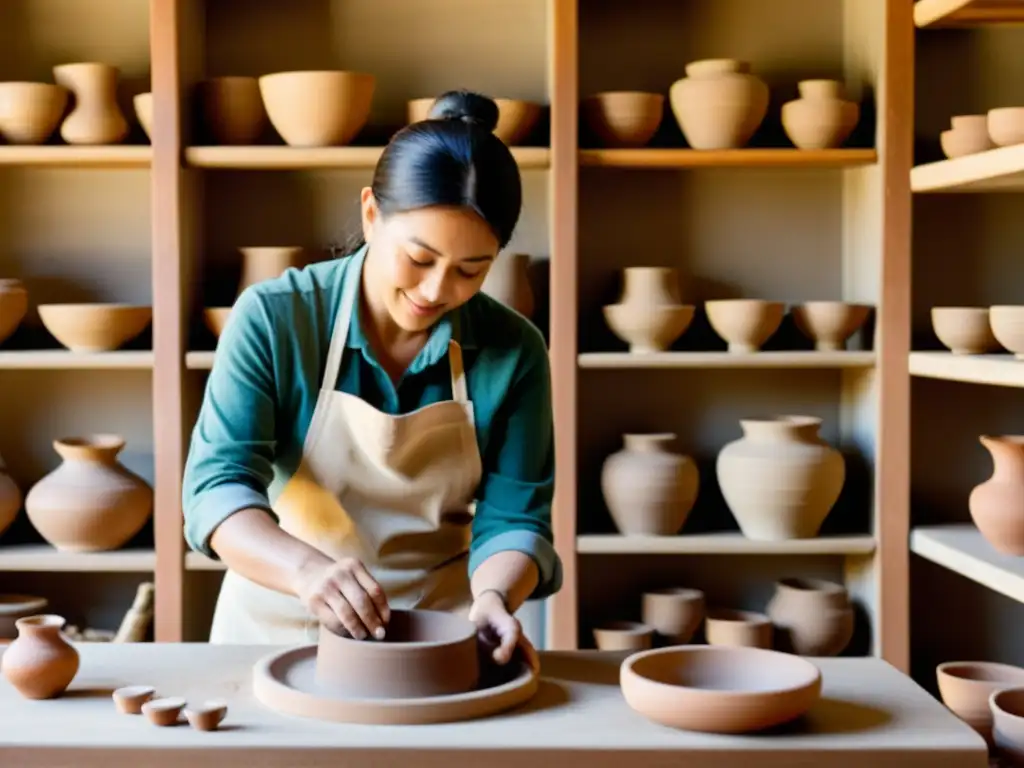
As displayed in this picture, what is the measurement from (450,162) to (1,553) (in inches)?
93.3

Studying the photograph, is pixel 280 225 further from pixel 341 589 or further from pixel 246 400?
pixel 341 589

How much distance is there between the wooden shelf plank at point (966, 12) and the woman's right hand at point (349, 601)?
2385mm

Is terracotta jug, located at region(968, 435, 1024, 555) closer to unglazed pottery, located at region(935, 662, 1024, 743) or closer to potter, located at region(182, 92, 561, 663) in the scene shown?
unglazed pottery, located at region(935, 662, 1024, 743)

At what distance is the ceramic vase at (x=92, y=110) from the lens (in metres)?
3.75

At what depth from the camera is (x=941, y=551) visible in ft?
11.5

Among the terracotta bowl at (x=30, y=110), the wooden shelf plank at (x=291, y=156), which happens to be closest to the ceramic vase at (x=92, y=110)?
the terracotta bowl at (x=30, y=110)

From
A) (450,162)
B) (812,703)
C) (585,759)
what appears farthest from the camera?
(450,162)

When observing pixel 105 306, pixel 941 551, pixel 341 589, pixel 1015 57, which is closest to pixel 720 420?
pixel 941 551

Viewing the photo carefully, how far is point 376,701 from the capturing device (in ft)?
5.31

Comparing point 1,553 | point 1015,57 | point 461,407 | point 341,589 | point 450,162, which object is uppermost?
point 1015,57

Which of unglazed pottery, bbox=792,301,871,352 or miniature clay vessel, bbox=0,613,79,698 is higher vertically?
unglazed pottery, bbox=792,301,871,352

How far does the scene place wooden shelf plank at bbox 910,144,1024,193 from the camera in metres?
2.95

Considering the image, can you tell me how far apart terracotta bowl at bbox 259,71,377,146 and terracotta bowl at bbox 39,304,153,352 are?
667mm

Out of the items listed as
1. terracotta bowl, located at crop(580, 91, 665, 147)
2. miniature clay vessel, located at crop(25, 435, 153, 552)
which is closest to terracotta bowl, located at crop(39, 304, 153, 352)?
miniature clay vessel, located at crop(25, 435, 153, 552)
